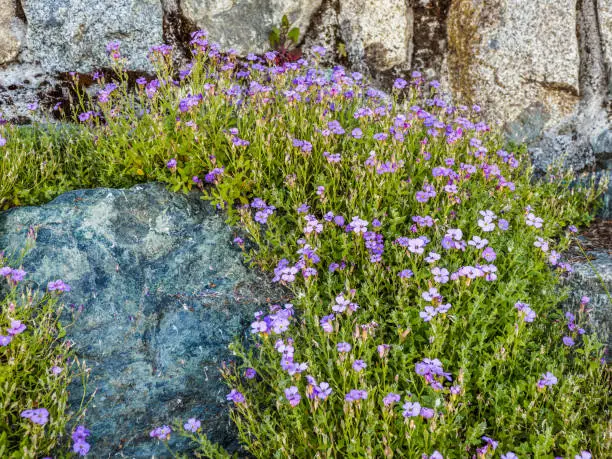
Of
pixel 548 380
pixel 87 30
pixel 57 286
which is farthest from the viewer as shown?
pixel 87 30

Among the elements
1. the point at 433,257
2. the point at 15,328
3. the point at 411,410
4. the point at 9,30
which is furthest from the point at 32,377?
the point at 9,30

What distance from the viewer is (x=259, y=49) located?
214 inches

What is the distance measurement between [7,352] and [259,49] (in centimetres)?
376

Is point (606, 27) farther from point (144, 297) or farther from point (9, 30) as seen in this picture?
point (9, 30)

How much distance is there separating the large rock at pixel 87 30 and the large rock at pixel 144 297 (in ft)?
6.14

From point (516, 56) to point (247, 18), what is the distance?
263 centimetres

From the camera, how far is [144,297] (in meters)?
3.53

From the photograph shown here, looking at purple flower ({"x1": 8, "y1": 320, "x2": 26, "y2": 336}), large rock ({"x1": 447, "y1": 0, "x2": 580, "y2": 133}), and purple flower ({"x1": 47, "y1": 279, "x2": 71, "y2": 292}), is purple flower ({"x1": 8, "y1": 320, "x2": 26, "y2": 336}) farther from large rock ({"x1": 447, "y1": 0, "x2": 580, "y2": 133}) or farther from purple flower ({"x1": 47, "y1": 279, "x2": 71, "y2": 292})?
large rock ({"x1": 447, "y1": 0, "x2": 580, "y2": 133})

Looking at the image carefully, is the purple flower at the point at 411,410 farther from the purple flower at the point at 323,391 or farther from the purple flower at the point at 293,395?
the purple flower at the point at 293,395

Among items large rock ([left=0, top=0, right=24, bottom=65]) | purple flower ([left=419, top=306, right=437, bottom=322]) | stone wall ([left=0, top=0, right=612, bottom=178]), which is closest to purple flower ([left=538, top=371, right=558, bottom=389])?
purple flower ([left=419, top=306, right=437, bottom=322])

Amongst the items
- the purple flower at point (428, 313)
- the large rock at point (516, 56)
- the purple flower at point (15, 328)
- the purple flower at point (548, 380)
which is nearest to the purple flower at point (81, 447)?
the purple flower at point (15, 328)

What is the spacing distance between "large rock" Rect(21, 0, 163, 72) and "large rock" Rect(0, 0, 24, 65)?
11 cm

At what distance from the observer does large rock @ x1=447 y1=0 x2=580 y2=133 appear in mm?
4773

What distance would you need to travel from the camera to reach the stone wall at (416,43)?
4797 mm
